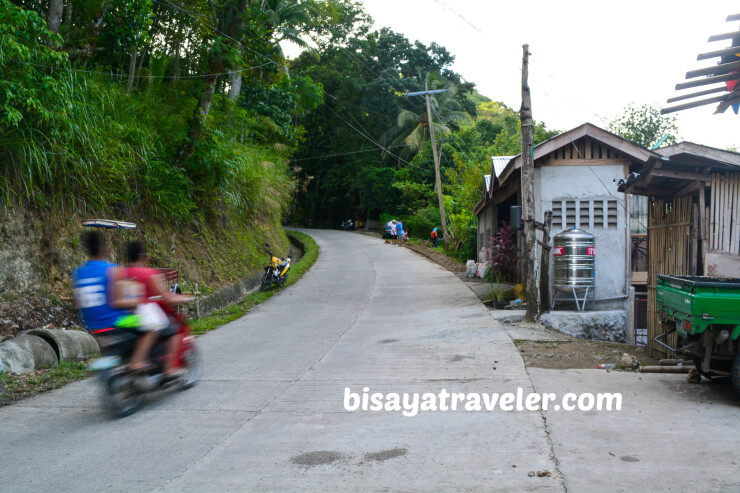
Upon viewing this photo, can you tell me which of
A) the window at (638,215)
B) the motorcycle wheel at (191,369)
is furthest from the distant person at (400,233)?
the motorcycle wheel at (191,369)

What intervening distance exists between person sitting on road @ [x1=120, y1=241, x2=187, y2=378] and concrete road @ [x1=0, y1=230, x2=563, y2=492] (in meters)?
0.55

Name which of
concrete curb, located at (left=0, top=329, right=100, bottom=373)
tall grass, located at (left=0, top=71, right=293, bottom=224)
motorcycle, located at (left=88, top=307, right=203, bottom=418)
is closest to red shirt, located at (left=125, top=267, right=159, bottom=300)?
motorcycle, located at (left=88, top=307, right=203, bottom=418)

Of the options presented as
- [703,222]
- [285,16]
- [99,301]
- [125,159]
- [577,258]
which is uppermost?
[285,16]

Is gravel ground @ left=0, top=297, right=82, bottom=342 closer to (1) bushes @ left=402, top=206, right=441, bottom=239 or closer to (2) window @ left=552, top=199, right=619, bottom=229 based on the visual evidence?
(2) window @ left=552, top=199, right=619, bottom=229

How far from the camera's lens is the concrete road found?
14.9ft

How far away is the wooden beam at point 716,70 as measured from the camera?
228 inches

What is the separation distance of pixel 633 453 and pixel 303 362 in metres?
5.25

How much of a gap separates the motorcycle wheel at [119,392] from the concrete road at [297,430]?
12cm

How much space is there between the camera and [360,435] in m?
5.57

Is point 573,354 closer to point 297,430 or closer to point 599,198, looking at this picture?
point 297,430

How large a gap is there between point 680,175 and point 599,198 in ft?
20.6

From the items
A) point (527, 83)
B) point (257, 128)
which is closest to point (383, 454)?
point (527, 83)

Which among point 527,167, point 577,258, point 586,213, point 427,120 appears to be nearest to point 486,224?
point 586,213

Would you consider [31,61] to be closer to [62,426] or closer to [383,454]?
[62,426]
